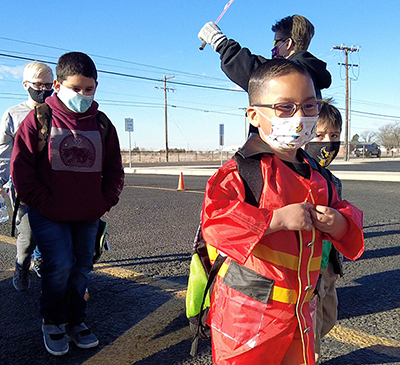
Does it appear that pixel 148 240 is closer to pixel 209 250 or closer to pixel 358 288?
pixel 358 288

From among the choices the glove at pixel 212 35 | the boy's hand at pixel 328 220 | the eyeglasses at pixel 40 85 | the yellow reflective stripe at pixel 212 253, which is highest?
the glove at pixel 212 35

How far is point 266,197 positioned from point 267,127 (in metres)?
0.31

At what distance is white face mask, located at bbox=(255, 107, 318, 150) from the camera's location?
168 cm

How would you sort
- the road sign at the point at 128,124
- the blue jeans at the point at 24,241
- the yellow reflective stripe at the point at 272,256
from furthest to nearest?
1. the road sign at the point at 128,124
2. the blue jeans at the point at 24,241
3. the yellow reflective stripe at the point at 272,256

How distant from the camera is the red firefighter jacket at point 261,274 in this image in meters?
1.56

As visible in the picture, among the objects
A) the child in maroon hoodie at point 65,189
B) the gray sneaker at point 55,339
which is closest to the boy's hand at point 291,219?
the child in maroon hoodie at point 65,189

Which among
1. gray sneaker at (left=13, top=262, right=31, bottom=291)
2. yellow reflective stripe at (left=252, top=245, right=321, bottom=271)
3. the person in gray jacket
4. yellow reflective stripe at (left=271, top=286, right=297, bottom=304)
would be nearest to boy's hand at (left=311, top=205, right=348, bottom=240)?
yellow reflective stripe at (left=252, top=245, right=321, bottom=271)

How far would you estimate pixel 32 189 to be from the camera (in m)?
2.60

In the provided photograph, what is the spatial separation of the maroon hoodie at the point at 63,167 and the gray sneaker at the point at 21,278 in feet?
3.81

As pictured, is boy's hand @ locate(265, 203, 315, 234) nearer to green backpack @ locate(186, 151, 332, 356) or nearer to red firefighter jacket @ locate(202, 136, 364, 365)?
red firefighter jacket @ locate(202, 136, 364, 365)

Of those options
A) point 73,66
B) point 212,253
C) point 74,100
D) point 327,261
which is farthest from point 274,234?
point 73,66

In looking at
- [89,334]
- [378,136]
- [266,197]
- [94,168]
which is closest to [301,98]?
[266,197]

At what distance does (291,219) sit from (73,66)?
6.12 ft

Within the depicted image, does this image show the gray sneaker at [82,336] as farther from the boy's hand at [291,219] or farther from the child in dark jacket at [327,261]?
the boy's hand at [291,219]
